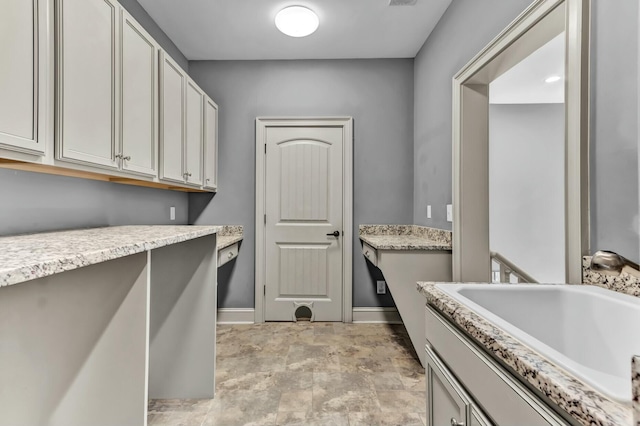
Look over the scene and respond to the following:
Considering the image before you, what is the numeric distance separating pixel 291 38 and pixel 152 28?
1143 millimetres

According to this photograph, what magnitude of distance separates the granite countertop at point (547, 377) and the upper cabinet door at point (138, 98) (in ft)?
5.88

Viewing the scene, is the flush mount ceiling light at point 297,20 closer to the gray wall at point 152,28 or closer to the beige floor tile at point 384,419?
the gray wall at point 152,28

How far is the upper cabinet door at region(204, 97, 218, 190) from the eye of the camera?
295cm

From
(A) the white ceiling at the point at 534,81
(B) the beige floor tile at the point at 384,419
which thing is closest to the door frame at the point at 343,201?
(B) the beige floor tile at the point at 384,419

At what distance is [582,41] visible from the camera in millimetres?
1157

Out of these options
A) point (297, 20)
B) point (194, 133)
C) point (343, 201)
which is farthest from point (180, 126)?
point (343, 201)

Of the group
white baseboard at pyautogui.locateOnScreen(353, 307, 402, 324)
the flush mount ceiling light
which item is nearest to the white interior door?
white baseboard at pyautogui.locateOnScreen(353, 307, 402, 324)

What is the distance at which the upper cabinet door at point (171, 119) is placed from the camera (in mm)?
2123

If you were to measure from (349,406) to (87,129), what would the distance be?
197 centimetres

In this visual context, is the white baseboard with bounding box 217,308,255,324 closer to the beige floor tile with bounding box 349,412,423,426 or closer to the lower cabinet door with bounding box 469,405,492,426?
the beige floor tile with bounding box 349,412,423,426

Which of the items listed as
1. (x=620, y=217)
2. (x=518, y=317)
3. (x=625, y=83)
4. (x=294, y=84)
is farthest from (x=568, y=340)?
(x=294, y=84)

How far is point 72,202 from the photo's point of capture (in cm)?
175

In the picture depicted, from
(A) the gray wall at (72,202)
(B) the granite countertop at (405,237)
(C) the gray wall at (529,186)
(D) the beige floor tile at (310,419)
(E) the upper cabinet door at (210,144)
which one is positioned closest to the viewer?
(A) the gray wall at (72,202)

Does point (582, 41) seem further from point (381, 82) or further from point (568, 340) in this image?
point (381, 82)
